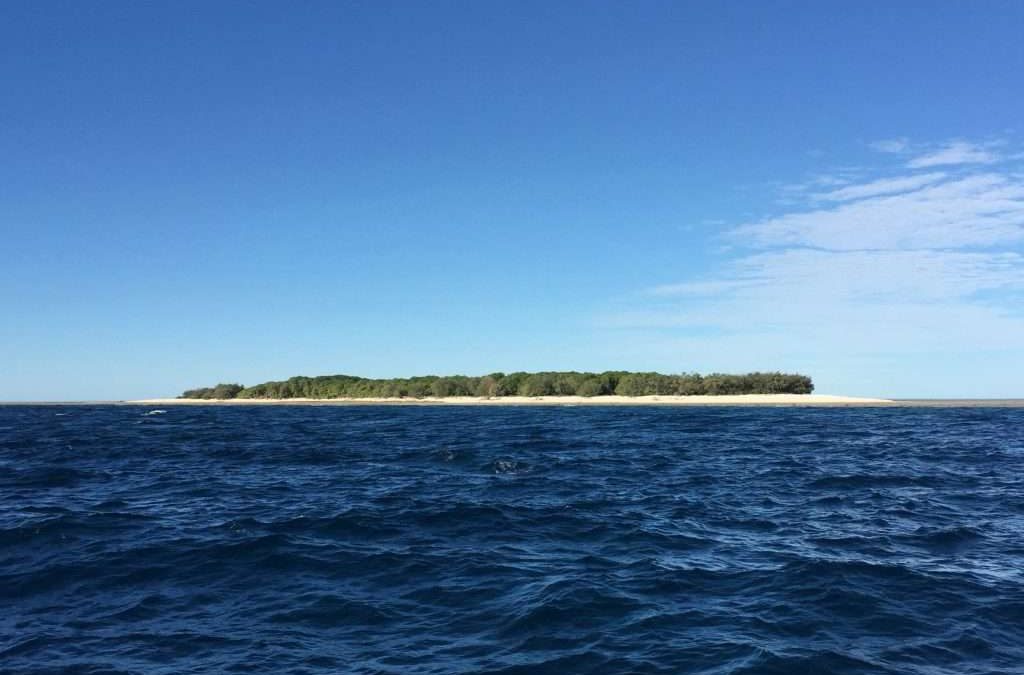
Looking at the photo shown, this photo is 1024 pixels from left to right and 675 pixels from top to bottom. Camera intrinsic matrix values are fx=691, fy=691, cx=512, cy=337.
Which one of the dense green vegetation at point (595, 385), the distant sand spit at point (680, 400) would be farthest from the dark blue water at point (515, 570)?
the dense green vegetation at point (595, 385)

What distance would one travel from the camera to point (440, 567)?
16281 mm

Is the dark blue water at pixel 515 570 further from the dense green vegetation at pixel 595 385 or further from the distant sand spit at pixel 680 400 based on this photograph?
the dense green vegetation at pixel 595 385

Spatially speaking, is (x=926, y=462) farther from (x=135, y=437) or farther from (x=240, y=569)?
(x=135, y=437)

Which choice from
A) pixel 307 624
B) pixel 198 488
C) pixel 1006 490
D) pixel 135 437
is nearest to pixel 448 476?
pixel 198 488

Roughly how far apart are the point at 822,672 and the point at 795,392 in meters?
149

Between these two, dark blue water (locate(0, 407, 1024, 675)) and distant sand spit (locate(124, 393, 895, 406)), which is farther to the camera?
distant sand spit (locate(124, 393, 895, 406))

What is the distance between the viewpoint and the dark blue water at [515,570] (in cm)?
1120

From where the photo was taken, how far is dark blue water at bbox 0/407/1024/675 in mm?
11203

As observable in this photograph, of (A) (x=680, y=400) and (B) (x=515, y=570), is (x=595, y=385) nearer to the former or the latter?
(A) (x=680, y=400)

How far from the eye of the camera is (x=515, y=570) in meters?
16.0

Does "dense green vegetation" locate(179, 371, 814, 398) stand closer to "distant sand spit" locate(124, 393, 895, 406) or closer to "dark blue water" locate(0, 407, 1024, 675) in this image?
"distant sand spit" locate(124, 393, 895, 406)

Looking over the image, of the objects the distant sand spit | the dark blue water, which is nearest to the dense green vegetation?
the distant sand spit

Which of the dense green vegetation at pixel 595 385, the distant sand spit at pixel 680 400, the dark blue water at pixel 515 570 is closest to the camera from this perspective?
the dark blue water at pixel 515 570

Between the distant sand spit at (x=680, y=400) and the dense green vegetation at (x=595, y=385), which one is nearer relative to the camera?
the distant sand spit at (x=680, y=400)
